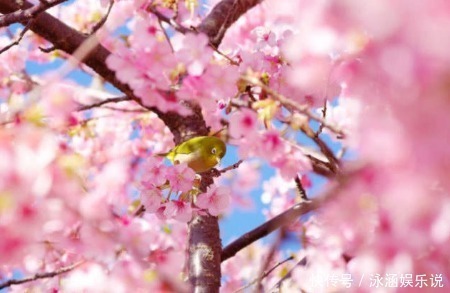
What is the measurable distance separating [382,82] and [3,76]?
11.6ft

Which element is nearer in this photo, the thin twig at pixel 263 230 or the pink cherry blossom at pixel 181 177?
the pink cherry blossom at pixel 181 177

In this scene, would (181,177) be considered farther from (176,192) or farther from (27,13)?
(27,13)

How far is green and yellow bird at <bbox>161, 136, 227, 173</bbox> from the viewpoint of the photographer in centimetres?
210

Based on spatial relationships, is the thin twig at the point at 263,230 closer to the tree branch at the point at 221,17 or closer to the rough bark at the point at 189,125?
the rough bark at the point at 189,125

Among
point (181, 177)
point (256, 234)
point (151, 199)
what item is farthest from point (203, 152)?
point (256, 234)

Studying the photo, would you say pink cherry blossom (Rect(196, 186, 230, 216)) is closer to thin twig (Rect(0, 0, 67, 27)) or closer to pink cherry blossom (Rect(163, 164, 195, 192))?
pink cherry blossom (Rect(163, 164, 195, 192))

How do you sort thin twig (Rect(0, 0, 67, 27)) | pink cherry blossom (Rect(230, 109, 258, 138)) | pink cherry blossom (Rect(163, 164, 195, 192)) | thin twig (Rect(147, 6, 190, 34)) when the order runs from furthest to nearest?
thin twig (Rect(147, 6, 190, 34))
pink cherry blossom (Rect(163, 164, 195, 192))
thin twig (Rect(0, 0, 67, 27))
pink cherry blossom (Rect(230, 109, 258, 138))

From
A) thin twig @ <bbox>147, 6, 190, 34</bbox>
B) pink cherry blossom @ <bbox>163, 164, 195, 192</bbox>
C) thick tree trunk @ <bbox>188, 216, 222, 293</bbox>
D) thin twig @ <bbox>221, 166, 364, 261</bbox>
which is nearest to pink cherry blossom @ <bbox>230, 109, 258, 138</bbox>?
pink cherry blossom @ <bbox>163, 164, 195, 192</bbox>

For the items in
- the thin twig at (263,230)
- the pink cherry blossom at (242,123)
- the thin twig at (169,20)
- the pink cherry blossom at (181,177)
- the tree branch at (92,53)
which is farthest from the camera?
the thin twig at (169,20)

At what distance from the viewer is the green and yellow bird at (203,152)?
210cm

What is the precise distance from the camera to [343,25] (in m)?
0.97

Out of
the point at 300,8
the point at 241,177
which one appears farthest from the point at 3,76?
the point at 300,8

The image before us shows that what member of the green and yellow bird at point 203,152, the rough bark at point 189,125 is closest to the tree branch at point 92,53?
the rough bark at point 189,125

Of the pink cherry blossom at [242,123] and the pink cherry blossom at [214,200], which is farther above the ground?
the pink cherry blossom at [214,200]
